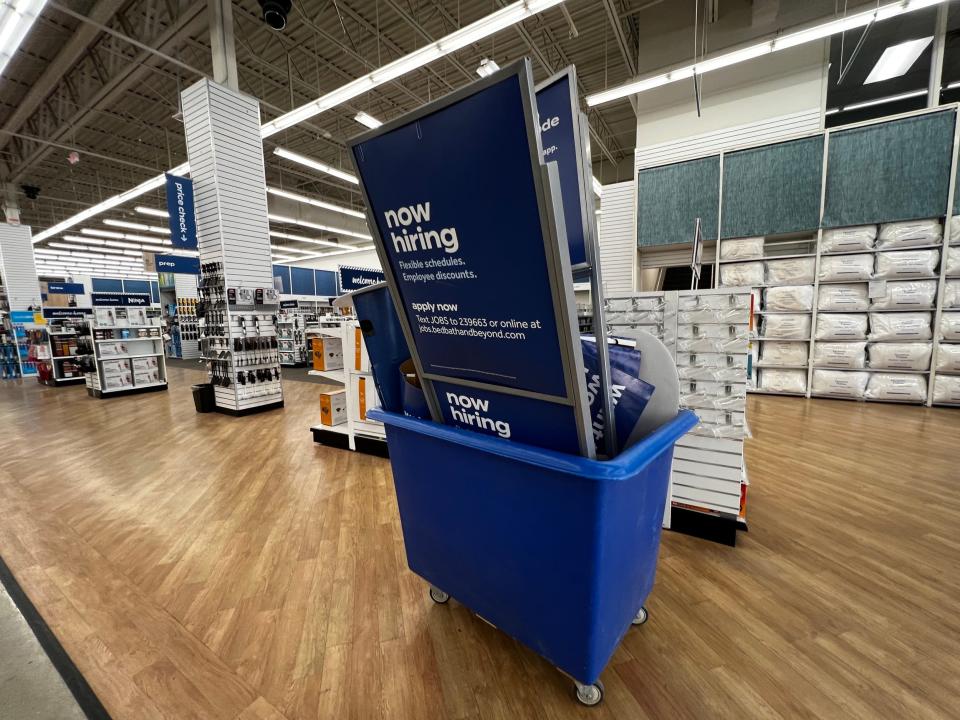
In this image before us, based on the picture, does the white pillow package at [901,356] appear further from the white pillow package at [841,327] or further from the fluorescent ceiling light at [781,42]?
the fluorescent ceiling light at [781,42]

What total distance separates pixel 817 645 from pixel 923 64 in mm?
9378

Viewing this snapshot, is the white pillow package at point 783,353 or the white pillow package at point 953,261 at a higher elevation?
the white pillow package at point 953,261

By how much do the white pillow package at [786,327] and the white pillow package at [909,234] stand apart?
1.26 m

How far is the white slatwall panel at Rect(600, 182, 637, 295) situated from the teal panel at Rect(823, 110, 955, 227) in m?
3.03

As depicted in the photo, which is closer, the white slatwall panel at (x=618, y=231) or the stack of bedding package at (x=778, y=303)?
the stack of bedding package at (x=778, y=303)

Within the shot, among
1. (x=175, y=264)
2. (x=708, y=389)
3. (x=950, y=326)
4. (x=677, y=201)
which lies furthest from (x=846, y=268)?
(x=175, y=264)

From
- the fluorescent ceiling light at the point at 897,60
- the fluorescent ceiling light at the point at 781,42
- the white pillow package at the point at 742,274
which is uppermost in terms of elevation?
the fluorescent ceiling light at the point at 897,60

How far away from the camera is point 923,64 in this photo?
20.1ft

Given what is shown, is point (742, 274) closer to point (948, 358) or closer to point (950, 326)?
point (950, 326)

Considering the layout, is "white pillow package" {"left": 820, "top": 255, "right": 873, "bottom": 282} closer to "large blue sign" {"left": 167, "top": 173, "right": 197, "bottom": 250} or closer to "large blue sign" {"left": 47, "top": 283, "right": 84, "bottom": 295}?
"large blue sign" {"left": 167, "top": 173, "right": 197, "bottom": 250}

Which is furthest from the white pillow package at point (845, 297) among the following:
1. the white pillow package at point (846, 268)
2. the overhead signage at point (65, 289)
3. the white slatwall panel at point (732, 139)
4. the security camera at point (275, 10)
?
the overhead signage at point (65, 289)

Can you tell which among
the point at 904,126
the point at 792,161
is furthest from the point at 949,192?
the point at 792,161

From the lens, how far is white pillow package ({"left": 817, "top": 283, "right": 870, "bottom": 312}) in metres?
5.23

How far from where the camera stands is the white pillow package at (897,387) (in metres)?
5.05
